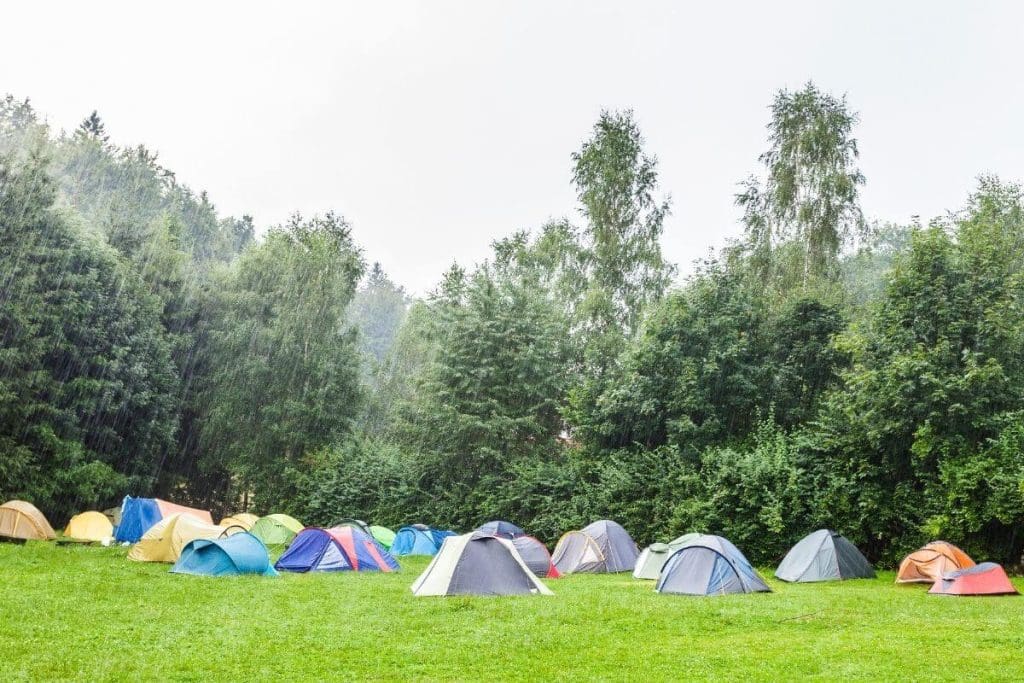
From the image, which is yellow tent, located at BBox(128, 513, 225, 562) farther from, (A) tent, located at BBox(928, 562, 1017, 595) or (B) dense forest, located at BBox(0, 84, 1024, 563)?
(A) tent, located at BBox(928, 562, 1017, 595)

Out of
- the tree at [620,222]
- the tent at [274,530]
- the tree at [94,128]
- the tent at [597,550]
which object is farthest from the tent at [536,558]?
the tree at [94,128]

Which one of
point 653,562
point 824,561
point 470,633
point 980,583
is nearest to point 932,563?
point 980,583

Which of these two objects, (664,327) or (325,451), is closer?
(664,327)

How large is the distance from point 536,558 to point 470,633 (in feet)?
31.3

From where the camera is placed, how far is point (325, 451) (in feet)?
119

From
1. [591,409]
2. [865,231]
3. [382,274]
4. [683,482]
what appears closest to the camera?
[683,482]

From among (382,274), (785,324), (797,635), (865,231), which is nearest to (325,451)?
(785,324)

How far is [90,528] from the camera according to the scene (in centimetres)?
2834

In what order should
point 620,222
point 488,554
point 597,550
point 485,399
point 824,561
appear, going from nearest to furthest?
1. point 488,554
2. point 824,561
3. point 597,550
4. point 485,399
5. point 620,222

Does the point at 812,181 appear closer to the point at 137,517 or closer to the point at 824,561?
the point at 824,561

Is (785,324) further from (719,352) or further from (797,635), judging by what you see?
(797,635)

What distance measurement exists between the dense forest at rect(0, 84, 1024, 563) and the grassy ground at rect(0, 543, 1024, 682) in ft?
19.5

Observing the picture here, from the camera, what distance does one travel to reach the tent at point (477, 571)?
50.2ft

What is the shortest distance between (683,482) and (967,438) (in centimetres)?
792
